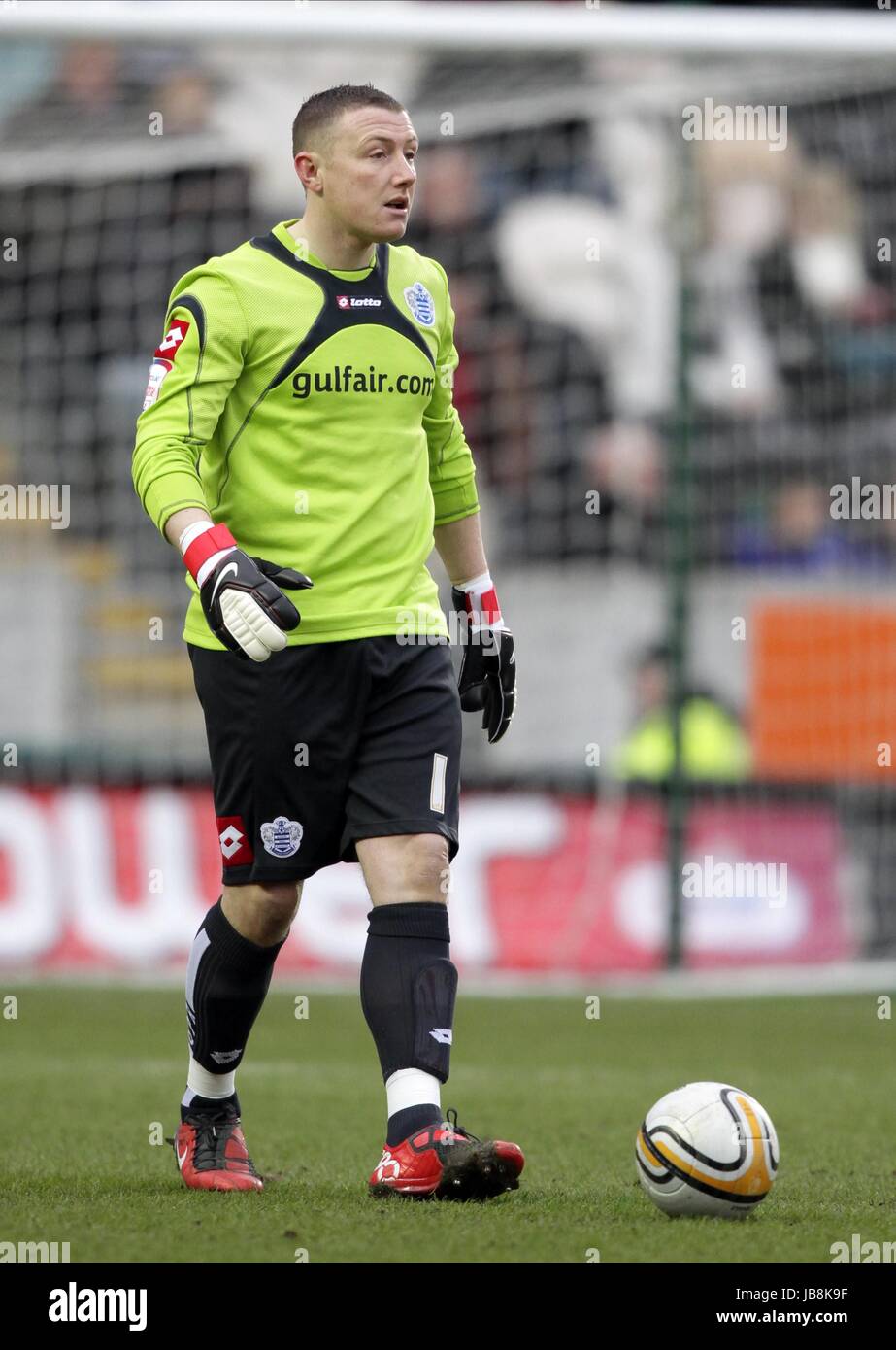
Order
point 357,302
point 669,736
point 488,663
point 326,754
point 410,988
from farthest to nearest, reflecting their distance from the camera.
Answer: point 669,736, point 488,663, point 357,302, point 326,754, point 410,988

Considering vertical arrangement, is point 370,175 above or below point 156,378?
above

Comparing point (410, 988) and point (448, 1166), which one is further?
point (410, 988)

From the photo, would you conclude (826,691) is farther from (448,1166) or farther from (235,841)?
(448,1166)

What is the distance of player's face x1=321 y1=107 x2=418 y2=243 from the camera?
178 inches

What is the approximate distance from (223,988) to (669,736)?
5720mm

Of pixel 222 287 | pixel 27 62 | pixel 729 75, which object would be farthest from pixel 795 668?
pixel 222 287

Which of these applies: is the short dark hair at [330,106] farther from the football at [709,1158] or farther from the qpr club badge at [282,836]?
the football at [709,1158]

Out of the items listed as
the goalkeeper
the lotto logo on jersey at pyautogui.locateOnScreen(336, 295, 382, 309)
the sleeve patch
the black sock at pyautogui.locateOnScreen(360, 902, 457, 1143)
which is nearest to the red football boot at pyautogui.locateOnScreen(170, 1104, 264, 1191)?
the goalkeeper

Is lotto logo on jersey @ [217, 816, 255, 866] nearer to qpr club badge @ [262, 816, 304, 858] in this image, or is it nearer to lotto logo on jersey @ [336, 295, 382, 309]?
qpr club badge @ [262, 816, 304, 858]

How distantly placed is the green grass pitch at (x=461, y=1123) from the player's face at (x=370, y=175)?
1.95m

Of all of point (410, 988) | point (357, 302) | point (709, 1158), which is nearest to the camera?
point (709, 1158)

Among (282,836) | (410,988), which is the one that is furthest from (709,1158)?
(282,836)

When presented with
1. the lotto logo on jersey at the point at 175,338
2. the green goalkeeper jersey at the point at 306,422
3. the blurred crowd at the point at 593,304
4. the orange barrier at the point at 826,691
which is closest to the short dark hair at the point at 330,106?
the green goalkeeper jersey at the point at 306,422

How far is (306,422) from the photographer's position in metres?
4.53
